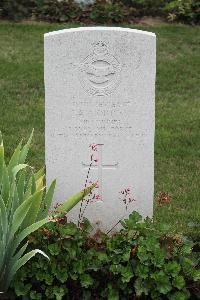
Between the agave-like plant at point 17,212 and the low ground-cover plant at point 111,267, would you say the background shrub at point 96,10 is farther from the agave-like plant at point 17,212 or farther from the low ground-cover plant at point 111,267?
the low ground-cover plant at point 111,267

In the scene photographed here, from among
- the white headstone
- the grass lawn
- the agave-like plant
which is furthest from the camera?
the grass lawn

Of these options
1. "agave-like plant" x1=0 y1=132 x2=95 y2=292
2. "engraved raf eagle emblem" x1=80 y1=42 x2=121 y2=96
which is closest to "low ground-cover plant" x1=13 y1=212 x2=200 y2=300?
"agave-like plant" x1=0 y1=132 x2=95 y2=292

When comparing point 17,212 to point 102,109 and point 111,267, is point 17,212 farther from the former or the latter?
point 102,109

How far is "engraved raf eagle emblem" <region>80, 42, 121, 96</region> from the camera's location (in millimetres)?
5199

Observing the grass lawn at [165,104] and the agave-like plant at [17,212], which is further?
the grass lawn at [165,104]

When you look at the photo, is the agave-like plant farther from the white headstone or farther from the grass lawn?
the grass lawn

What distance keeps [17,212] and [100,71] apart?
1133mm

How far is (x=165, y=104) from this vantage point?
8984 mm

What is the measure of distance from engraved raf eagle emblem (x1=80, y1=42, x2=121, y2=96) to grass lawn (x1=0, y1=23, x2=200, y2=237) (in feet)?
4.40

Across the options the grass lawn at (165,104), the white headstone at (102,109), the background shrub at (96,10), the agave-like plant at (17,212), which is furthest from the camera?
the background shrub at (96,10)

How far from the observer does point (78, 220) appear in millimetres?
5363

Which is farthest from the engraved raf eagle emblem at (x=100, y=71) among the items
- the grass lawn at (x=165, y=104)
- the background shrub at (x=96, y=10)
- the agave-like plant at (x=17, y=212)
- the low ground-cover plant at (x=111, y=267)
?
the background shrub at (x=96, y=10)

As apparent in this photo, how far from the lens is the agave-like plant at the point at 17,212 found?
183 inches

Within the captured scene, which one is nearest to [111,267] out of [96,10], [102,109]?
[102,109]
